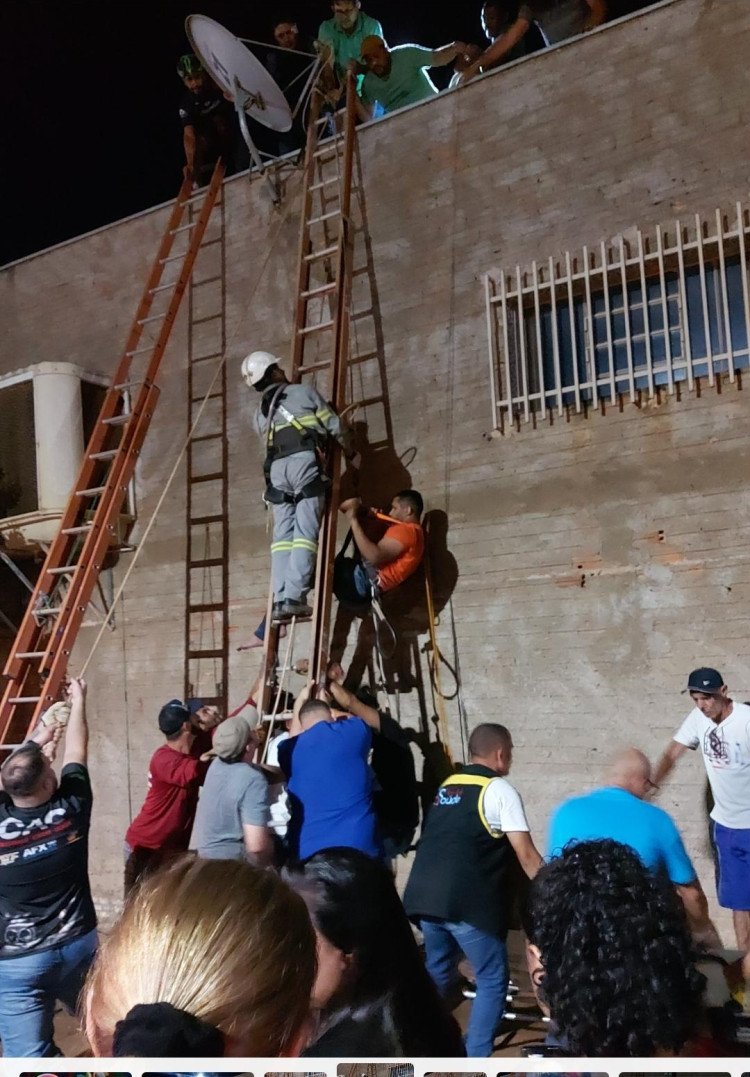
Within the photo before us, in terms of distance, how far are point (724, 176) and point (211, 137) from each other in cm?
445

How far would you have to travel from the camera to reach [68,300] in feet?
25.2

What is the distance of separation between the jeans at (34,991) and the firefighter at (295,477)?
2220 millimetres

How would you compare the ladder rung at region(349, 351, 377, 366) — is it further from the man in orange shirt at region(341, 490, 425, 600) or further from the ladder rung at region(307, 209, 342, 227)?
the man in orange shirt at region(341, 490, 425, 600)

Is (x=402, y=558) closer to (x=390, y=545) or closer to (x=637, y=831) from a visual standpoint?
(x=390, y=545)

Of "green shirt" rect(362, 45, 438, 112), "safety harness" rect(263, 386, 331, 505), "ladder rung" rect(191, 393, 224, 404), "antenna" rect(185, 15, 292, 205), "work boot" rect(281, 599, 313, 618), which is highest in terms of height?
"green shirt" rect(362, 45, 438, 112)

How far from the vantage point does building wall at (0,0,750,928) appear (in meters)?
4.64

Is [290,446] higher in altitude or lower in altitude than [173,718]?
higher

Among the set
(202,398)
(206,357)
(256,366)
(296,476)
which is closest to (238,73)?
(206,357)

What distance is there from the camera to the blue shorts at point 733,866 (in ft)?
13.2

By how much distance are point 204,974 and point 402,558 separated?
4.10m

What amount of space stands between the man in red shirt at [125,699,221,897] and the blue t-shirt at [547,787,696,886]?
2.36 meters

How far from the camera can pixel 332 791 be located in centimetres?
379

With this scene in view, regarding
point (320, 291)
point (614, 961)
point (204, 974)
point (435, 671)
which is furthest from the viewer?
point (320, 291)

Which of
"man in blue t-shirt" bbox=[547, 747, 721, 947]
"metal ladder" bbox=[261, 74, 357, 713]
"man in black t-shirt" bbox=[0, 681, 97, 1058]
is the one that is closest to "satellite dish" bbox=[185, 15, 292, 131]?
"metal ladder" bbox=[261, 74, 357, 713]
